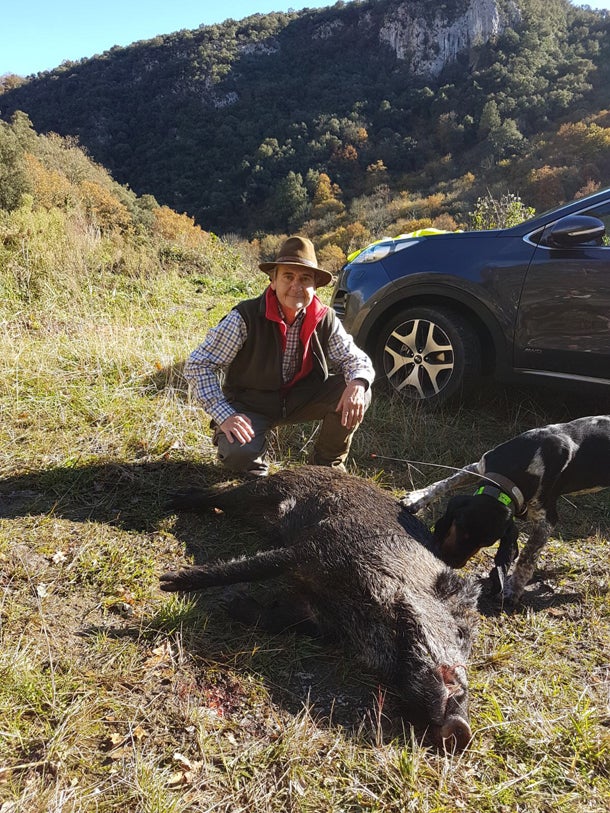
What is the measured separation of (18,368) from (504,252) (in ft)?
12.6

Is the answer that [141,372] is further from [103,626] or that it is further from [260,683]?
[260,683]

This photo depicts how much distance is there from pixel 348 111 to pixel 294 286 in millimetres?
57048

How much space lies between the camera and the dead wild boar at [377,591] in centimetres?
216

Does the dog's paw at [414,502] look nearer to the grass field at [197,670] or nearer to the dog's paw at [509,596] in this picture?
the grass field at [197,670]

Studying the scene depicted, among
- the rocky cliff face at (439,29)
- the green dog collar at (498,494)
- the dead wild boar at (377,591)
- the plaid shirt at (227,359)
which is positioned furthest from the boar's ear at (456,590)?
the rocky cliff face at (439,29)

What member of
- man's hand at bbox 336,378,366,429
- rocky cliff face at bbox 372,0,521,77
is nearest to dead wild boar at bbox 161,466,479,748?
man's hand at bbox 336,378,366,429

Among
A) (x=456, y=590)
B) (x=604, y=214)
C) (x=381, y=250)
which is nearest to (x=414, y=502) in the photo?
(x=456, y=590)

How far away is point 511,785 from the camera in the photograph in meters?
1.87

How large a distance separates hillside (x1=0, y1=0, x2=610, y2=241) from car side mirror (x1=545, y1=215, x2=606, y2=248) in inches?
1037

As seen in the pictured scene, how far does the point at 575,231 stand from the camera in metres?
3.81

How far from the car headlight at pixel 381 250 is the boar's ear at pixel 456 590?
2.92 meters

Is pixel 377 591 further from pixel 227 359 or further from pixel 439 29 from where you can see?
pixel 439 29

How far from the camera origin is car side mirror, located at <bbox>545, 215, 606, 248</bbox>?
12.4 feet

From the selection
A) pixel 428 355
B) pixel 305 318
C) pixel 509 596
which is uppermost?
pixel 305 318
